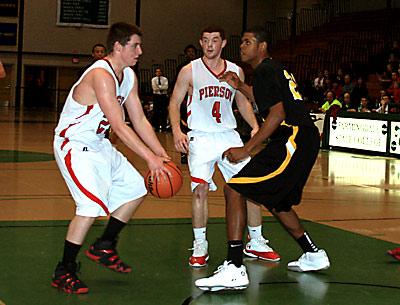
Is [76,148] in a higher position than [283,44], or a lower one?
lower

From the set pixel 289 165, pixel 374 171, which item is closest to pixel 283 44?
pixel 374 171

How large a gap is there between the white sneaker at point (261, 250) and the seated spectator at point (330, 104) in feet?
45.8

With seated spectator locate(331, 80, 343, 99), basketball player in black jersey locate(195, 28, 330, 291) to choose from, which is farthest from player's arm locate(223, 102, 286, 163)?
seated spectator locate(331, 80, 343, 99)

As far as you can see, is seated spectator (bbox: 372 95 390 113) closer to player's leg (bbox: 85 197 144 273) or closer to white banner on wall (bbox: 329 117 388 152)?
white banner on wall (bbox: 329 117 388 152)

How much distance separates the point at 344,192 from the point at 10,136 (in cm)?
1036

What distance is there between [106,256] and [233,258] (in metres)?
0.98

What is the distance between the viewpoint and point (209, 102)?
7.71 m

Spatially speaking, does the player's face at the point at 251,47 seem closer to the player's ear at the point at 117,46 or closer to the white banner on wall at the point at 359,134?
the player's ear at the point at 117,46

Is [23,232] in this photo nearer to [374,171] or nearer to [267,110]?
[267,110]

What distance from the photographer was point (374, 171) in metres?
16.1

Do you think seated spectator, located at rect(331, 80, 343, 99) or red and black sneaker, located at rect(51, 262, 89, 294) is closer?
red and black sneaker, located at rect(51, 262, 89, 294)

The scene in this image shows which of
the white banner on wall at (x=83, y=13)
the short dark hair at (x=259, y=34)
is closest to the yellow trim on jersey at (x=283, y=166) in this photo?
the short dark hair at (x=259, y=34)

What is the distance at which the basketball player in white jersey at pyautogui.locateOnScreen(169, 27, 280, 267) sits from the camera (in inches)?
298

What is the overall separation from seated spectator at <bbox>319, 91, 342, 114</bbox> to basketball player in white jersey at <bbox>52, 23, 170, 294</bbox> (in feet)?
49.7
